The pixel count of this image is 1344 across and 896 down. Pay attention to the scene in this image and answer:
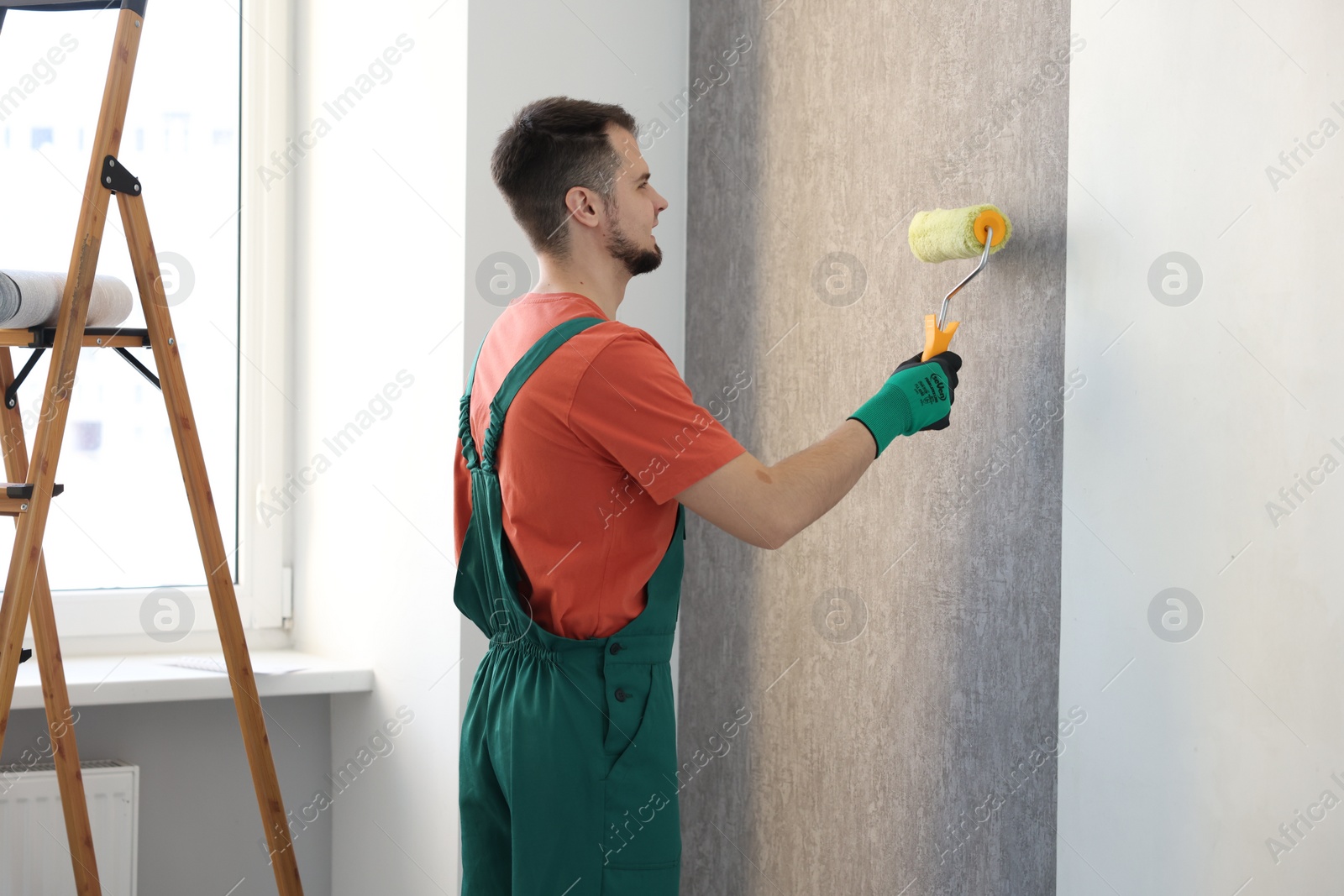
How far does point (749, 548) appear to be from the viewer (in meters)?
1.74

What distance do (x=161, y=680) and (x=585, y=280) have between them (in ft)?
3.74

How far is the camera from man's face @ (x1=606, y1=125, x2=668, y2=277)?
49.0 inches

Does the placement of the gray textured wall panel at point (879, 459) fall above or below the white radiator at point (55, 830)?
above

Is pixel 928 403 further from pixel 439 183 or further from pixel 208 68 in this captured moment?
pixel 208 68

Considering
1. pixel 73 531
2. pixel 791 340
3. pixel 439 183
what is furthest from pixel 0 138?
pixel 791 340

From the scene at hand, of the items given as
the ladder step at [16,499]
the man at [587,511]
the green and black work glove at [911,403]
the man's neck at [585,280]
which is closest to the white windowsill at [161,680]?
the ladder step at [16,499]

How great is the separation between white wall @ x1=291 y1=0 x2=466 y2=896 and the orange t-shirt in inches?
22.7

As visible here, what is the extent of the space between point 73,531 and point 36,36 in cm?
90

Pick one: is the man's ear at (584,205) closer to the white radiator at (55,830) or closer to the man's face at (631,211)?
the man's face at (631,211)

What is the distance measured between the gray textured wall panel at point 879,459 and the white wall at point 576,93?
0.04 meters

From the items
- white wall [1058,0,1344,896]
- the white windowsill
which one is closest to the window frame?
the white windowsill

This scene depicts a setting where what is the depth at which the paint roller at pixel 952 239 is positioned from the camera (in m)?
1.20

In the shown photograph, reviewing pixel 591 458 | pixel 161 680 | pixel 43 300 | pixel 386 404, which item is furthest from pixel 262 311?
pixel 591 458

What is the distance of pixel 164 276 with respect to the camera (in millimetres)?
2178
